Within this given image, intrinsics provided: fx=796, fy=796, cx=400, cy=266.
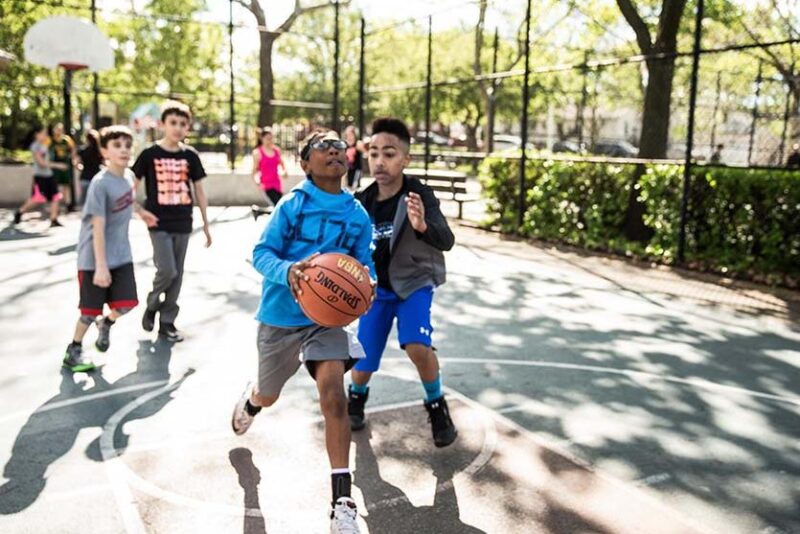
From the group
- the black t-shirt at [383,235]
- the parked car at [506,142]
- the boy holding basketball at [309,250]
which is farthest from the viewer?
the parked car at [506,142]

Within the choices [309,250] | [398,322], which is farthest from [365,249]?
[398,322]

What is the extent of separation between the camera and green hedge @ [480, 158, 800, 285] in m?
10.1

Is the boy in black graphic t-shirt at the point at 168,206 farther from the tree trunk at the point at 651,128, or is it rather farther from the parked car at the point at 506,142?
the parked car at the point at 506,142

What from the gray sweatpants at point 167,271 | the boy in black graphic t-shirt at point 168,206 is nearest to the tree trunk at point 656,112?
the boy in black graphic t-shirt at point 168,206

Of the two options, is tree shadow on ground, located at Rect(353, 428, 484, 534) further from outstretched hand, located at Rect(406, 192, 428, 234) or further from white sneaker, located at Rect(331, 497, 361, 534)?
outstretched hand, located at Rect(406, 192, 428, 234)

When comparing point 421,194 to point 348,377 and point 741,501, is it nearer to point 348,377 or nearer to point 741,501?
point 348,377

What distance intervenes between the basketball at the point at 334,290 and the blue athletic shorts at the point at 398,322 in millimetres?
788

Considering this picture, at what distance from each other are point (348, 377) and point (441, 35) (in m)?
41.0

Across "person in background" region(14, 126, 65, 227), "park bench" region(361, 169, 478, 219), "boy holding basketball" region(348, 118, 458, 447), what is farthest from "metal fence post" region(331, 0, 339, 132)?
"boy holding basketball" region(348, 118, 458, 447)

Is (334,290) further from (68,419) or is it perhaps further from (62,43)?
(62,43)

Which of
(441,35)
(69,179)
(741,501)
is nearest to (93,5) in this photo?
(69,179)

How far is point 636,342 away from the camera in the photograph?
22.7 ft

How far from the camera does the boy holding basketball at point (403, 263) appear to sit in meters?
4.41

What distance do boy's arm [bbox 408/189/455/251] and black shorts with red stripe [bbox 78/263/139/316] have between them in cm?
256
